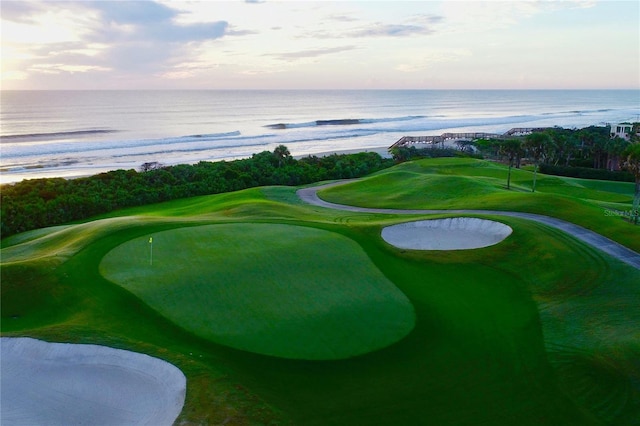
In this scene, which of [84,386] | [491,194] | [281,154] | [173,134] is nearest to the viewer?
[84,386]

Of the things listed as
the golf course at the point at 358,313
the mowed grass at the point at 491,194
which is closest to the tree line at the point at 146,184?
the mowed grass at the point at 491,194

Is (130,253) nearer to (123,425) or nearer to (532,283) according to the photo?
(123,425)

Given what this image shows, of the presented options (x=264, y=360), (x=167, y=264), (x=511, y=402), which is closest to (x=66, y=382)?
(x=264, y=360)

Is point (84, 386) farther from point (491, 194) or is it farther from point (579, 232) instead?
point (491, 194)

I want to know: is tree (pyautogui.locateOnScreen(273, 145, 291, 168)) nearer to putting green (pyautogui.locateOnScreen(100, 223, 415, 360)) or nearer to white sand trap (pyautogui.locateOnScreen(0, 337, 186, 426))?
putting green (pyautogui.locateOnScreen(100, 223, 415, 360))

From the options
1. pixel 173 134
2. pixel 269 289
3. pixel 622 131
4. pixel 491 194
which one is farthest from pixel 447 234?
pixel 173 134

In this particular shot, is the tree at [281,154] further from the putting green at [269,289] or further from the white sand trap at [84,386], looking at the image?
the white sand trap at [84,386]

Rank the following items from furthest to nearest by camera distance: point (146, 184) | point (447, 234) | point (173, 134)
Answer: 1. point (173, 134)
2. point (146, 184)
3. point (447, 234)
